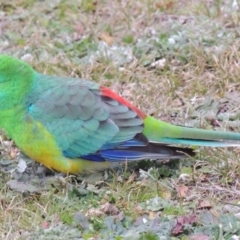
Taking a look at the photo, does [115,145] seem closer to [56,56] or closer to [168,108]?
[168,108]

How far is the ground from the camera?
13.9ft

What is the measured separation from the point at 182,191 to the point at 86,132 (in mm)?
732

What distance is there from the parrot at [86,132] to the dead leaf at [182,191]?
21cm

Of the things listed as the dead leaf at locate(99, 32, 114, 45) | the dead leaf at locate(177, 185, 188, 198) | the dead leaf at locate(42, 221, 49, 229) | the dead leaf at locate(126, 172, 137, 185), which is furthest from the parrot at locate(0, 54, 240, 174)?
the dead leaf at locate(99, 32, 114, 45)

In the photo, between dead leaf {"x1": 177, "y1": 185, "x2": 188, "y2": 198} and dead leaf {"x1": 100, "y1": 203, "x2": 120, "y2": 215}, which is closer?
dead leaf {"x1": 100, "y1": 203, "x2": 120, "y2": 215}

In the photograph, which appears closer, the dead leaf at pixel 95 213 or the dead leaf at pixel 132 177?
the dead leaf at pixel 95 213

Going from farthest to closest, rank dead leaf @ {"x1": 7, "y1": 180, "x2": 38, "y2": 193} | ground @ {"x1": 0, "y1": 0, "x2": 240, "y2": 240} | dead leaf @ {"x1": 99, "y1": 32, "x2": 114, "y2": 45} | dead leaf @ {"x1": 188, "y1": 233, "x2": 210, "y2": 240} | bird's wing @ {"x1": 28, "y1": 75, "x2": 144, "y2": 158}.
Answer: dead leaf @ {"x1": 99, "y1": 32, "x2": 114, "y2": 45}
bird's wing @ {"x1": 28, "y1": 75, "x2": 144, "y2": 158}
dead leaf @ {"x1": 7, "y1": 180, "x2": 38, "y2": 193}
ground @ {"x1": 0, "y1": 0, "x2": 240, "y2": 240}
dead leaf @ {"x1": 188, "y1": 233, "x2": 210, "y2": 240}

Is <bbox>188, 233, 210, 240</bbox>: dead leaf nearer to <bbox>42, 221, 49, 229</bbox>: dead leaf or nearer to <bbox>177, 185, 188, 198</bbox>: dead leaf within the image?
<bbox>177, 185, 188, 198</bbox>: dead leaf

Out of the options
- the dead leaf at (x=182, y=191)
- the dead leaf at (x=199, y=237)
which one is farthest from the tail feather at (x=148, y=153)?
the dead leaf at (x=199, y=237)

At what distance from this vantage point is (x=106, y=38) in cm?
657

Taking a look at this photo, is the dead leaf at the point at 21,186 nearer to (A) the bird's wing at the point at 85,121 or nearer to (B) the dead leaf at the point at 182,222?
(A) the bird's wing at the point at 85,121

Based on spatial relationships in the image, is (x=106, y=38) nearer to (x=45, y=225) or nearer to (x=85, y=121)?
(x=85, y=121)

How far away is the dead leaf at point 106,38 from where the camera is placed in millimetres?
6534

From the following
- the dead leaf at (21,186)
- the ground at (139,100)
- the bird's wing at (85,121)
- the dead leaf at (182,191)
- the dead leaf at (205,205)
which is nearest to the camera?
the ground at (139,100)
